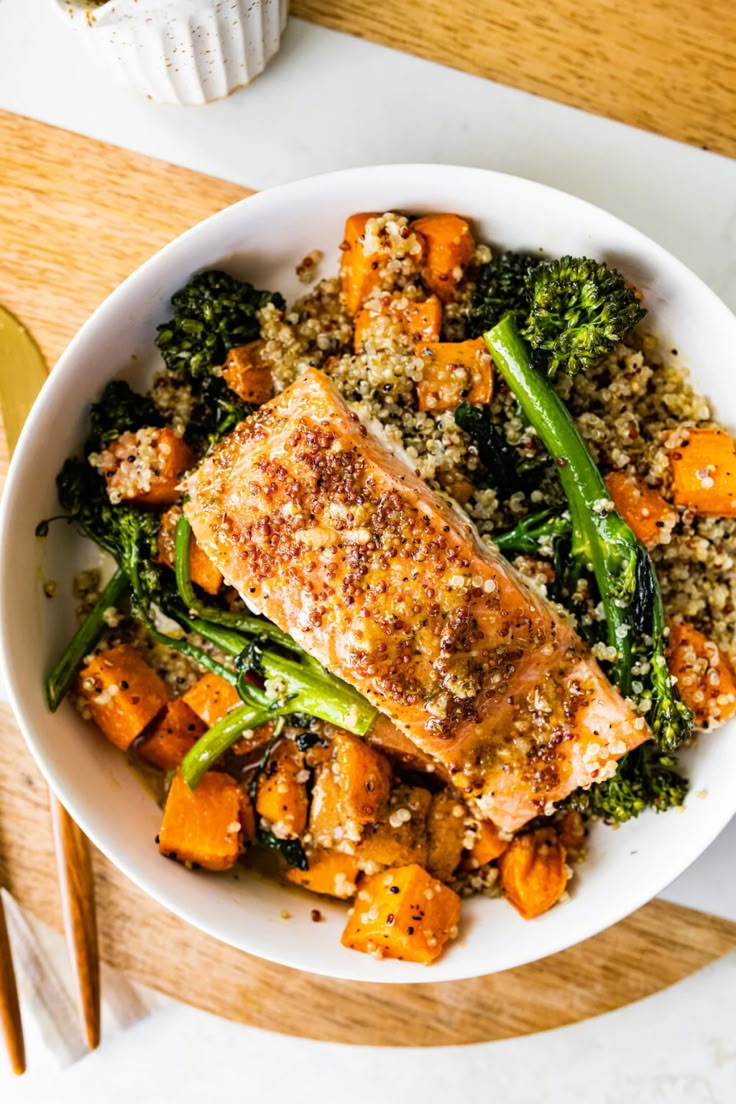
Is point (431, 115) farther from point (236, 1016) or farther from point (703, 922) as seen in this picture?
point (236, 1016)

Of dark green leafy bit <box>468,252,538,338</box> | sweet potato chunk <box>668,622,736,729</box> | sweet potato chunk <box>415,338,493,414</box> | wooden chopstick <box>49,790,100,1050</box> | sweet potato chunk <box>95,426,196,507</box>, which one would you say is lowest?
wooden chopstick <box>49,790,100,1050</box>

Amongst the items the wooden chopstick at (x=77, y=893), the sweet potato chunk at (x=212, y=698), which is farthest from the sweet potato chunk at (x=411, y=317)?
the wooden chopstick at (x=77, y=893)

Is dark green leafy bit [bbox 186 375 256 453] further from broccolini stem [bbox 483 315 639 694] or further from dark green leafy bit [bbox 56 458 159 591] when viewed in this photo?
broccolini stem [bbox 483 315 639 694]

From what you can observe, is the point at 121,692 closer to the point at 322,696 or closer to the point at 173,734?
the point at 173,734

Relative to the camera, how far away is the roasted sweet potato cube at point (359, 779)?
2.74 m

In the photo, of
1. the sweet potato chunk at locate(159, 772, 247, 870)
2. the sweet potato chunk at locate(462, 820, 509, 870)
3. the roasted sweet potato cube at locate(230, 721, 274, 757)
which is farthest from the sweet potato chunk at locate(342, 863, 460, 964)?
the roasted sweet potato cube at locate(230, 721, 274, 757)

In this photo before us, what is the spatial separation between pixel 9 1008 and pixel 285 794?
130cm

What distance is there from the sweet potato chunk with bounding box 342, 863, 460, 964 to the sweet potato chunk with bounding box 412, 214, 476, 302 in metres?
1.71

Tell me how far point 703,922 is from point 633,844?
0.50m

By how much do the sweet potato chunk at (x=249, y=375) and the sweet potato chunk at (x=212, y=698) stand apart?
2.77ft

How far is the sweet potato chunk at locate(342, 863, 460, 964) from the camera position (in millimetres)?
2727

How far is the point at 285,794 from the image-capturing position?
283 centimetres

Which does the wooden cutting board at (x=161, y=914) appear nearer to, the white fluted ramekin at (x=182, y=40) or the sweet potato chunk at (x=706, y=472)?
the white fluted ramekin at (x=182, y=40)

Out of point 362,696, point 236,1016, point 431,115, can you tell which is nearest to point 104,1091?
point 236,1016
